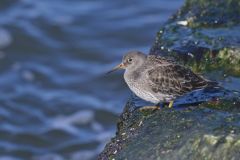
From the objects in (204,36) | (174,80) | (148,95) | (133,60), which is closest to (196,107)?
(174,80)

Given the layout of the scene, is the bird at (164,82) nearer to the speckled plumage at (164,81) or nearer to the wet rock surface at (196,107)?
the speckled plumage at (164,81)

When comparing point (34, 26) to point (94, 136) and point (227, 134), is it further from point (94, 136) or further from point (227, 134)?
point (227, 134)

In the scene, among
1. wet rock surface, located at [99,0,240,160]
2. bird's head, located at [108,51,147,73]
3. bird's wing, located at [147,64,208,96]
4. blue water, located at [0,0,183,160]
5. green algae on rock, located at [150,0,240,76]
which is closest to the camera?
wet rock surface, located at [99,0,240,160]

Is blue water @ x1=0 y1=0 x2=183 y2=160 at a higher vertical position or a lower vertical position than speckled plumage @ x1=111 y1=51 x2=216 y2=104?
higher

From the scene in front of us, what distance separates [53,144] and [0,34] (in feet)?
12.6

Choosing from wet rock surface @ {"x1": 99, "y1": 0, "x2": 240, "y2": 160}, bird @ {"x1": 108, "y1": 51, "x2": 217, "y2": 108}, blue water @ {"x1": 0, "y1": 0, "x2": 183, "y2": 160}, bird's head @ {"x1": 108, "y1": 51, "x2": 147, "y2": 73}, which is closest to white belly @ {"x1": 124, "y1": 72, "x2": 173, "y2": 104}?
bird @ {"x1": 108, "y1": 51, "x2": 217, "y2": 108}

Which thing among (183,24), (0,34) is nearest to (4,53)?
(0,34)

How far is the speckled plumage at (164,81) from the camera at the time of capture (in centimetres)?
621

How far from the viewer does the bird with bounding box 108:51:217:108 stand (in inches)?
244

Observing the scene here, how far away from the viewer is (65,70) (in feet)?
41.6

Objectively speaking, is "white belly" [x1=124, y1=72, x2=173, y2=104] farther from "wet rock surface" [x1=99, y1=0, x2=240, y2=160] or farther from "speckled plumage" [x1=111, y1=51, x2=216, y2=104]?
"wet rock surface" [x1=99, y1=0, x2=240, y2=160]

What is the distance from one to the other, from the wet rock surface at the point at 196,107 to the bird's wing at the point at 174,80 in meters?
0.12

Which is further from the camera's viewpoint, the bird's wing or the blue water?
the blue water

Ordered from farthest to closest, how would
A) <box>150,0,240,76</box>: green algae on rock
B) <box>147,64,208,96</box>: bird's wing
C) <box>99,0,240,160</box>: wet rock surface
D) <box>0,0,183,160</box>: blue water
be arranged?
<box>0,0,183,160</box>: blue water, <box>150,0,240,76</box>: green algae on rock, <box>147,64,208,96</box>: bird's wing, <box>99,0,240,160</box>: wet rock surface
